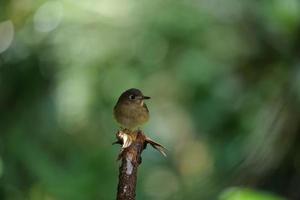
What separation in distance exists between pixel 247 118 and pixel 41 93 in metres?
1.31

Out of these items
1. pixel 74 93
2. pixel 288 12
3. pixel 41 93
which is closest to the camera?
pixel 288 12

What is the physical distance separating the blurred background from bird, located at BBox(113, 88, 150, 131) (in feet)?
4.27

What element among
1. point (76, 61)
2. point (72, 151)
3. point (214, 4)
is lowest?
point (72, 151)

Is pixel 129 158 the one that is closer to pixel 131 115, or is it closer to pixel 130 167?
pixel 130 167

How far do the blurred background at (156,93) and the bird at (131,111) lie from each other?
4.27 ft

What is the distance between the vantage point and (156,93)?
→ 5.21m

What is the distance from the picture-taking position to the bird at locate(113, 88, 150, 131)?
2.72m

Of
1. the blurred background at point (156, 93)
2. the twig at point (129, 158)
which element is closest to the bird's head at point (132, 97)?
the twig at point (129, 158)

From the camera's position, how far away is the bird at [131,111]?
2717 mm

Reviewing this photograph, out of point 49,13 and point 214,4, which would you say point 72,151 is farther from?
point 214,4

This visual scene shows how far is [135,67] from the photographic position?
4.99 m

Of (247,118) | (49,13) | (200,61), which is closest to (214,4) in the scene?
(200,61)

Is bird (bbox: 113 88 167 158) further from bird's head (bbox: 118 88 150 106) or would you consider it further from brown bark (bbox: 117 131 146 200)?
brown bark (bbox: 117 131 146 200)

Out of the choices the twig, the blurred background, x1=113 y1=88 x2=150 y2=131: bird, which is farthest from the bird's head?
the blurred background
